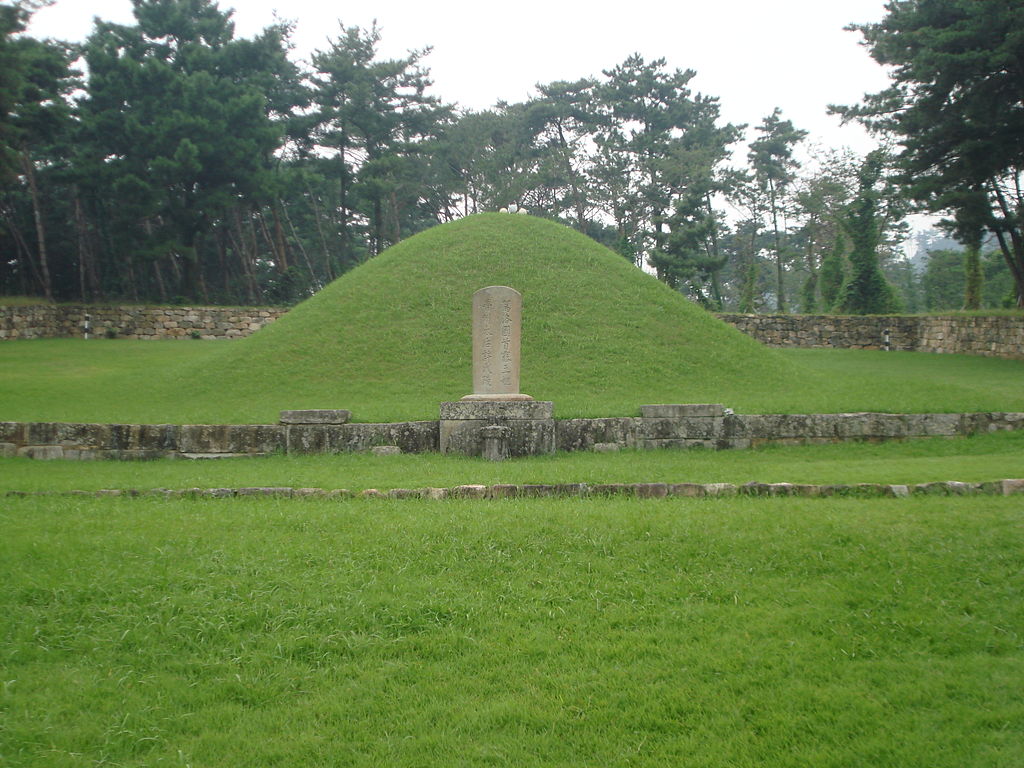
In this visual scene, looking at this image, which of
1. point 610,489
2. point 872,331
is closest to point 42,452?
point 610,489

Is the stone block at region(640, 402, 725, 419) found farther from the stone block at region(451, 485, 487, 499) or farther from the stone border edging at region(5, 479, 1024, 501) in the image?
the stone block at region(451, 485, 487, 499)

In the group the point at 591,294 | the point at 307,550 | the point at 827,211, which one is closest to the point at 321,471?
the point at 307,550

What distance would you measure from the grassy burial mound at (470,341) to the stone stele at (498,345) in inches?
35.2

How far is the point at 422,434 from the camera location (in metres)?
10.0

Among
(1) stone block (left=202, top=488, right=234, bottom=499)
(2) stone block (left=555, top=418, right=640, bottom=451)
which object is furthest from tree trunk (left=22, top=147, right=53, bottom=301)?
(1) stone block (left=202, top=488, right=234, bottom=499)

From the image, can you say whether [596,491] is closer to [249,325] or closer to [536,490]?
[536,490]

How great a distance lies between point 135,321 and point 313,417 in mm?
17750

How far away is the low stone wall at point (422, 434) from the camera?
10.1 metres

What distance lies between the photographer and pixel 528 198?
38.0m

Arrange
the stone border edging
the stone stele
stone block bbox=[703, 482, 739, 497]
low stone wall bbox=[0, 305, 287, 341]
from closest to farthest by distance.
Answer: the stone border edging → stone block bbox=[703, 482, 739, 497] → the stone stele → low stone wall bbox=[0, 305, 287, 341]

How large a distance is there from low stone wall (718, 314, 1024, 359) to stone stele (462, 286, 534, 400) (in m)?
15.9

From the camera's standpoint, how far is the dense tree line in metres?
26.0

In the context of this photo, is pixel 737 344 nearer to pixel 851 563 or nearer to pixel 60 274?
pixel 851 563

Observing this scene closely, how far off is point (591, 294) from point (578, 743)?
14.4 metres
